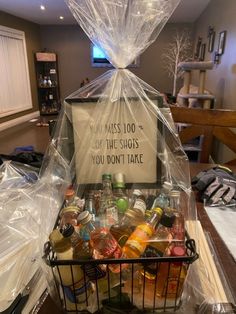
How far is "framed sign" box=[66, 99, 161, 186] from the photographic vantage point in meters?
0.73

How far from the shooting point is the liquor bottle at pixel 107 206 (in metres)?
0.58

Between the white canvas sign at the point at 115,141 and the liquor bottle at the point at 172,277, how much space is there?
0.36m

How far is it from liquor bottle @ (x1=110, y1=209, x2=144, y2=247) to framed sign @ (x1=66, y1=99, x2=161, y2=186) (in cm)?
21

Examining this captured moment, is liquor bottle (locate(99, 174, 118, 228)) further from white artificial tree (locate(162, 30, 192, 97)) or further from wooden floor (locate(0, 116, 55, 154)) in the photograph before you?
white artificial tree (locate(162, 30, 192, 97))

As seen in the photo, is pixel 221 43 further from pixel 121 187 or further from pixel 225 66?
pixel 121 187

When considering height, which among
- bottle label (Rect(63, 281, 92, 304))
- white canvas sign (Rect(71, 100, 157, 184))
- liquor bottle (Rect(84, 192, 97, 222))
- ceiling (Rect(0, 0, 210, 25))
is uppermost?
ceiling (Rect(0, 0, 210, 25))

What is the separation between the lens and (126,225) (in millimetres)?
538

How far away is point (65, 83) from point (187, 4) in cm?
371

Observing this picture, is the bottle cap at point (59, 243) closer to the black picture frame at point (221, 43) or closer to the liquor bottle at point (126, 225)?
the liquor bottle at point (126, 225)

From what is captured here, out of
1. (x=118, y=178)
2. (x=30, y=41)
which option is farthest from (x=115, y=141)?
(x=30, y=41)

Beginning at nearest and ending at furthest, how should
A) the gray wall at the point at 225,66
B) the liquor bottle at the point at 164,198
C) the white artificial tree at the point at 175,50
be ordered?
the liquor bottle at the point at 164,198, the gray wall at the point at 225,66, the white artificial tree at the point at 175,50

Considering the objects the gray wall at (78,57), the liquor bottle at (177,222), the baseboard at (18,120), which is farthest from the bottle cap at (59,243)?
the gray wall at (78,57)

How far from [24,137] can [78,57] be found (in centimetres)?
314

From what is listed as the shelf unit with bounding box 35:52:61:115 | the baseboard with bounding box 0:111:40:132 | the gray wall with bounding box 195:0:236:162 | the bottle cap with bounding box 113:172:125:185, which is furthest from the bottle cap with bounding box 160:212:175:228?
the shelf unit with bounding box 35:52:61:115
